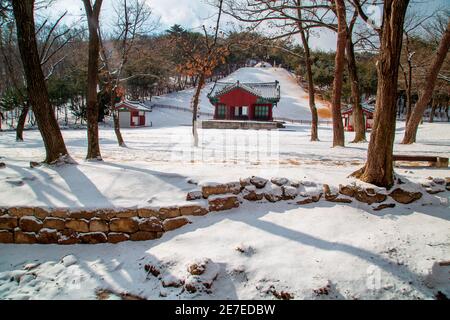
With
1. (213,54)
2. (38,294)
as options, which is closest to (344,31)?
(213,54)

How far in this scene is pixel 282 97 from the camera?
5016 centimetres

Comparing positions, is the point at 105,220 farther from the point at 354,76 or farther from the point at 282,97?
the point at 282,97

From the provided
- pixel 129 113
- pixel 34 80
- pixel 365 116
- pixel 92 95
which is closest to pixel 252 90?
pixel 365 116

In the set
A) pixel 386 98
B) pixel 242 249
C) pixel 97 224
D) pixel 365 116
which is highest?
pixel 365 116

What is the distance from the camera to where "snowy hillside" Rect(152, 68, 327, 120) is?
4456cm

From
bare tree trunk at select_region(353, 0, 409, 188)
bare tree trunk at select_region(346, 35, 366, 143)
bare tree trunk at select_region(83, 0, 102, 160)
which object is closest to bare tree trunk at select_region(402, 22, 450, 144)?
bare tree trunk at select_region(346, 35, 366, 143)

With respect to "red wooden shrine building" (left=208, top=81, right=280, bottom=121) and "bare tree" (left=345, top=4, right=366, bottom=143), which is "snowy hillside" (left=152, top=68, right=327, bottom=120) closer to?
"red wooden shrine building" (left=208, top=81, right=280, bottom=121)

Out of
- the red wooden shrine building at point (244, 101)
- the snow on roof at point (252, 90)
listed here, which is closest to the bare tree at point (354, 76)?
the snow on roof at point (252, 90)

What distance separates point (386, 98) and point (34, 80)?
6164 millimetres

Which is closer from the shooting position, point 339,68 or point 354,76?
point 339,68

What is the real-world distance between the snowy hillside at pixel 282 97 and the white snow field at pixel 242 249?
39.3 m

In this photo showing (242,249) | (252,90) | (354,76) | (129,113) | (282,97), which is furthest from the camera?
(282,97)

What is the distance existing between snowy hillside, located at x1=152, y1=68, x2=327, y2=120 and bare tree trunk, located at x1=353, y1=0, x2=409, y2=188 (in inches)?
1527
